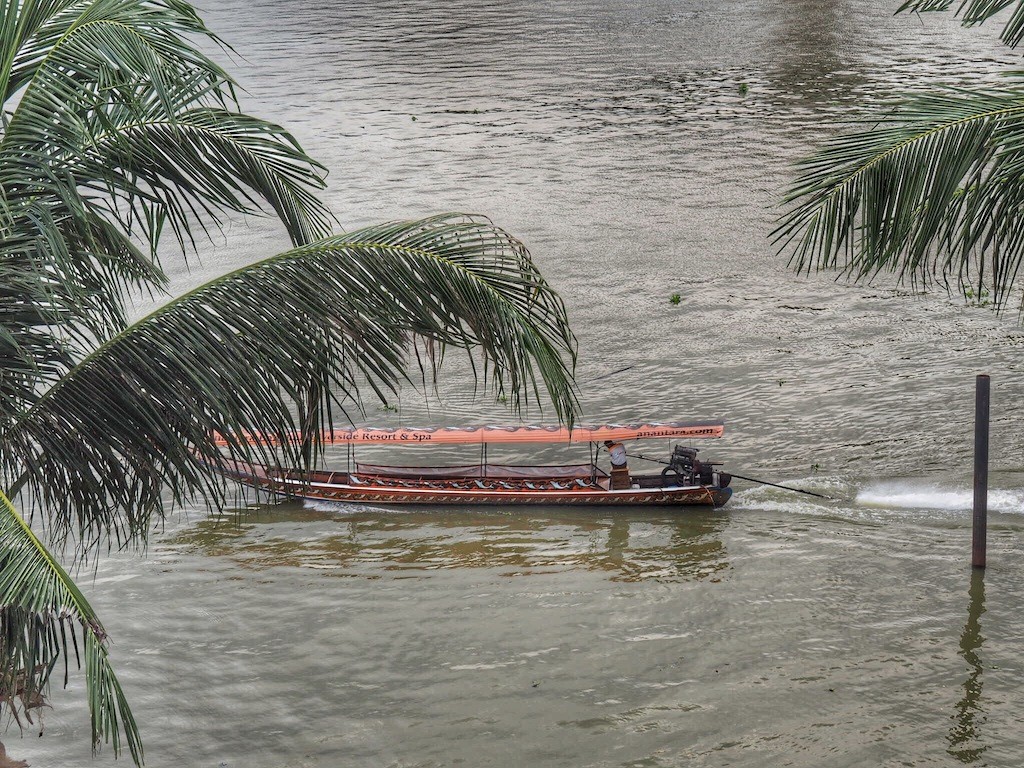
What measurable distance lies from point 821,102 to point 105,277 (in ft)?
115

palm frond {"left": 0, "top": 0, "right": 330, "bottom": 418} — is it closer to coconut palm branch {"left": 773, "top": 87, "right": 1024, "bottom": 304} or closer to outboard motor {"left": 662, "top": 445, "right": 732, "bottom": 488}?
coconut palm branch {"left": 773, "top": 87, "right": 1024, "bottom": 304}

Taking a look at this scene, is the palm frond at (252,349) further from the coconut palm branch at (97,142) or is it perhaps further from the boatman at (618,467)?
the boatman at (618,467)

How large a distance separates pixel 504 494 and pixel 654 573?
3.05m

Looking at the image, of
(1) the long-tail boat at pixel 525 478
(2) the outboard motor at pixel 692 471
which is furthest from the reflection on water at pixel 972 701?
(1) the long-tail boat at pixel 525 478

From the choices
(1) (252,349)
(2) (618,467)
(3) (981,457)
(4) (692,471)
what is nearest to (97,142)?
(1) (252,349)

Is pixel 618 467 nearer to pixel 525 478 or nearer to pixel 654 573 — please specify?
pixel 525 478

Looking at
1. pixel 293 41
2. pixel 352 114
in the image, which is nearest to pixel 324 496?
pixel 352 114

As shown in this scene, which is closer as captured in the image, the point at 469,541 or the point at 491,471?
the point at 469,541

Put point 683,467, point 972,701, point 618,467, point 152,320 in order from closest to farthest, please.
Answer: point 152,320 → point 972,701 → point 683,467 → point 618,467

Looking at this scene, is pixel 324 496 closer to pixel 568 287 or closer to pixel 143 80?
pixel 568 287

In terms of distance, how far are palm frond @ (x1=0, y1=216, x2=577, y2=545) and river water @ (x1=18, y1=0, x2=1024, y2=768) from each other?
21.1 ft

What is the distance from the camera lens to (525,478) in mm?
18641

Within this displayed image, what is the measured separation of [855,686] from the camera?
523 inches

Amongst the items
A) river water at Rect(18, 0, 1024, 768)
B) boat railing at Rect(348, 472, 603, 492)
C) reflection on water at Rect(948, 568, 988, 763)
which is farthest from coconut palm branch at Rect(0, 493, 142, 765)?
boat railing at Rect(348, 472, 603, 492)
